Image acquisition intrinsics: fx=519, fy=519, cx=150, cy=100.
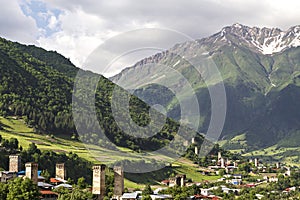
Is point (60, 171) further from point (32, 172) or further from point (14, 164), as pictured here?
point (32, 172)

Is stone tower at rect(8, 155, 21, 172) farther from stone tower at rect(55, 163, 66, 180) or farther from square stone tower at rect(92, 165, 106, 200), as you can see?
square stone tower at rect(92, 165, 106, 200)

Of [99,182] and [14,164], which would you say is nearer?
[99,182]

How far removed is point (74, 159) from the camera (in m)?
122

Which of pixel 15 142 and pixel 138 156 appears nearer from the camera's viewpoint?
pixel 15 142

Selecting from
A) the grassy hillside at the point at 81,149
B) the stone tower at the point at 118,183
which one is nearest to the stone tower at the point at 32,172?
the stone tower at the point at 118,183

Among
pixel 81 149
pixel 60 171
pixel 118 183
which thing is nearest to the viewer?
pixel 118 183

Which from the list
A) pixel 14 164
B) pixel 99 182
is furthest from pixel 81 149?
pixel 99 182

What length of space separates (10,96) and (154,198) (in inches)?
4017

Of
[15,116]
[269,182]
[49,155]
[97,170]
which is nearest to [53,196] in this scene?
[97,170]

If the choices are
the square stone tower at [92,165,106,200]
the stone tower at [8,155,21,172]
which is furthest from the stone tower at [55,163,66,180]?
the square stone tower at [92,165,106,200]

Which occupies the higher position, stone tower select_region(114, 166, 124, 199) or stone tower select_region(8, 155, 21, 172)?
stone tower select_region(8, 155, 21, 172)

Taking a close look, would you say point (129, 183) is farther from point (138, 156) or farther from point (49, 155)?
point (138, 156)

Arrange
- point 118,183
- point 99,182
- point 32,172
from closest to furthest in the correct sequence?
point 32,172, point 99,182, point 118,183

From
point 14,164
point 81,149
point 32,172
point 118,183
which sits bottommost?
point 118,183
